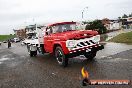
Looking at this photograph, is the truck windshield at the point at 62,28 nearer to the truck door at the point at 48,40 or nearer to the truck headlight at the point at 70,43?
the truck door at the point at 48,40

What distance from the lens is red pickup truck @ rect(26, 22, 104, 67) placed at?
10.2m

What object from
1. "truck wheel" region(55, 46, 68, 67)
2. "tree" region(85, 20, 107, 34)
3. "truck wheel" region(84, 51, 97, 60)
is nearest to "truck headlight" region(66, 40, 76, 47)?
"truck wheel" region(55, 46, 68, 67)

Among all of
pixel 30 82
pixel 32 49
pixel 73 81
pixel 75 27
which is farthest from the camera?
pixel 32 49

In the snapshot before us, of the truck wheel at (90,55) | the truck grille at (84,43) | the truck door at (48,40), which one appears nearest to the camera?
the truck grille at (84,43)

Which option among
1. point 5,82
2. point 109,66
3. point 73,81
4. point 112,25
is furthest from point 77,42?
point 112,25

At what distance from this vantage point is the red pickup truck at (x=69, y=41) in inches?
401

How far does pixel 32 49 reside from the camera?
1673 cm

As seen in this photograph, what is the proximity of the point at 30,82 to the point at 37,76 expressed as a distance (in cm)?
104

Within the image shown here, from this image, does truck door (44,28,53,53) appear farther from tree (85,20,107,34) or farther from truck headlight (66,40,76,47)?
tree (85,20,107,34)

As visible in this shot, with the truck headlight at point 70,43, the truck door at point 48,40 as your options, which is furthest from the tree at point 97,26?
the truck headlight at point 70,43

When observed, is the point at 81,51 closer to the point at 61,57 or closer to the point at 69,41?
the point at 69,41

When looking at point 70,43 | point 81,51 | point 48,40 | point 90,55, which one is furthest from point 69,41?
point 90,55

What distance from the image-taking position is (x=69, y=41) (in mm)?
10023

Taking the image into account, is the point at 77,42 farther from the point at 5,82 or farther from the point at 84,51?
the point at 5,82
